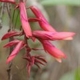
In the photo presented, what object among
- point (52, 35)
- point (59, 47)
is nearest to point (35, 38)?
point (52, 35)

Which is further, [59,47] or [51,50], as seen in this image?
[59,47]

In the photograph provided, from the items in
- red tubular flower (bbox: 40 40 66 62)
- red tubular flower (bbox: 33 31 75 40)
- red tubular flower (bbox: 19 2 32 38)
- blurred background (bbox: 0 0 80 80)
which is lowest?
blurred background (bbox: 0 0 80 80)

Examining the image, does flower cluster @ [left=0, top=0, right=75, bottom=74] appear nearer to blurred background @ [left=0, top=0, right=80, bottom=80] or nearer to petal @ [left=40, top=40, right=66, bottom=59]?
petal @ [left=40, top=40, right=66, bottom=59]

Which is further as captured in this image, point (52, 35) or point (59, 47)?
point (59, 47)

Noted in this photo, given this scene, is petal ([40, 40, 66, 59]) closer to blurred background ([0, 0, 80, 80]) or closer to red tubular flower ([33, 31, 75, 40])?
red tubular flower ([33, 31, 75, 40])

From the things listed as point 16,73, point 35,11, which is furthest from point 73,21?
point 35,11

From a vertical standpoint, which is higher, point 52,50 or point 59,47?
point 52,50

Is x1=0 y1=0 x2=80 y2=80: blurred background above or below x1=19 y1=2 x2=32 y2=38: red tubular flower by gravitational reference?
below

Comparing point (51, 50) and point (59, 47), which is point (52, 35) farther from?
point (59, 47)

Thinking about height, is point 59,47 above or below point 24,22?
below

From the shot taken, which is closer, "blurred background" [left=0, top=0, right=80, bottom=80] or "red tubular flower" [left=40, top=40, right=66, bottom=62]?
"red tubular flower" [left=40, top=40, right=66, bottom=62]

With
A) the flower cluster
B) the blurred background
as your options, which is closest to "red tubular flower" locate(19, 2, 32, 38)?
the flower cluster

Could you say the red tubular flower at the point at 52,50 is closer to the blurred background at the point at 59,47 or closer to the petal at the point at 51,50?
the petal at the point at 51,50
